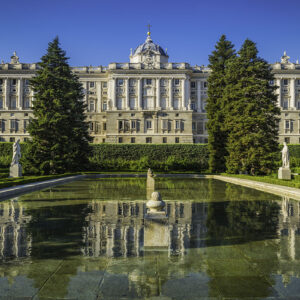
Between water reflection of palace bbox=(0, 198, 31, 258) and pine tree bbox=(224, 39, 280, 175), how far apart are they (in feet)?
74.5

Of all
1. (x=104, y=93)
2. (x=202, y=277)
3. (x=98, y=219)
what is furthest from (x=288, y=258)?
(x=104, y=93)

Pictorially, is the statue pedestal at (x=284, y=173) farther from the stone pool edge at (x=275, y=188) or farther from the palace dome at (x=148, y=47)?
the palace dome at (x=148, y=47)

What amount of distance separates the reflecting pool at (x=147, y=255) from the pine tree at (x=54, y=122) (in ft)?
71.1

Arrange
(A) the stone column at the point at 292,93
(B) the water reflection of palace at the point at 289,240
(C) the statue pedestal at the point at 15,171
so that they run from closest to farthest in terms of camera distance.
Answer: (B) the water reflection of palace at the point at 289,240, (C) the statue pedestal at the point at 15,171, (A) the stone column at the point at 292,93

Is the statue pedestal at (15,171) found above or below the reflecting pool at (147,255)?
above

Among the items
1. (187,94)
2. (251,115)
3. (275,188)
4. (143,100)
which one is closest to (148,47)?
(143,100)

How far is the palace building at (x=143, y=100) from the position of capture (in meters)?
69.7

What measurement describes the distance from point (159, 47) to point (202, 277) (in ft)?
266

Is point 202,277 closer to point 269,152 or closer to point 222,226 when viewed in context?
point 222,226

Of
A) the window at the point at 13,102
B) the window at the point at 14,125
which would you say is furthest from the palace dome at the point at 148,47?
the window at the point at 14,125

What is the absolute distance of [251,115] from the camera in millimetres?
30938

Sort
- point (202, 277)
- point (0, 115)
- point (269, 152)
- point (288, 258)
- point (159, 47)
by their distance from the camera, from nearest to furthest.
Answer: point (202, 277)
point (288, 258)
point (269, 152)
point (0, 115)
point (159, 47)

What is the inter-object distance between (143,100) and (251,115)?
4400 centimetres

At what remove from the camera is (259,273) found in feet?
17.5
